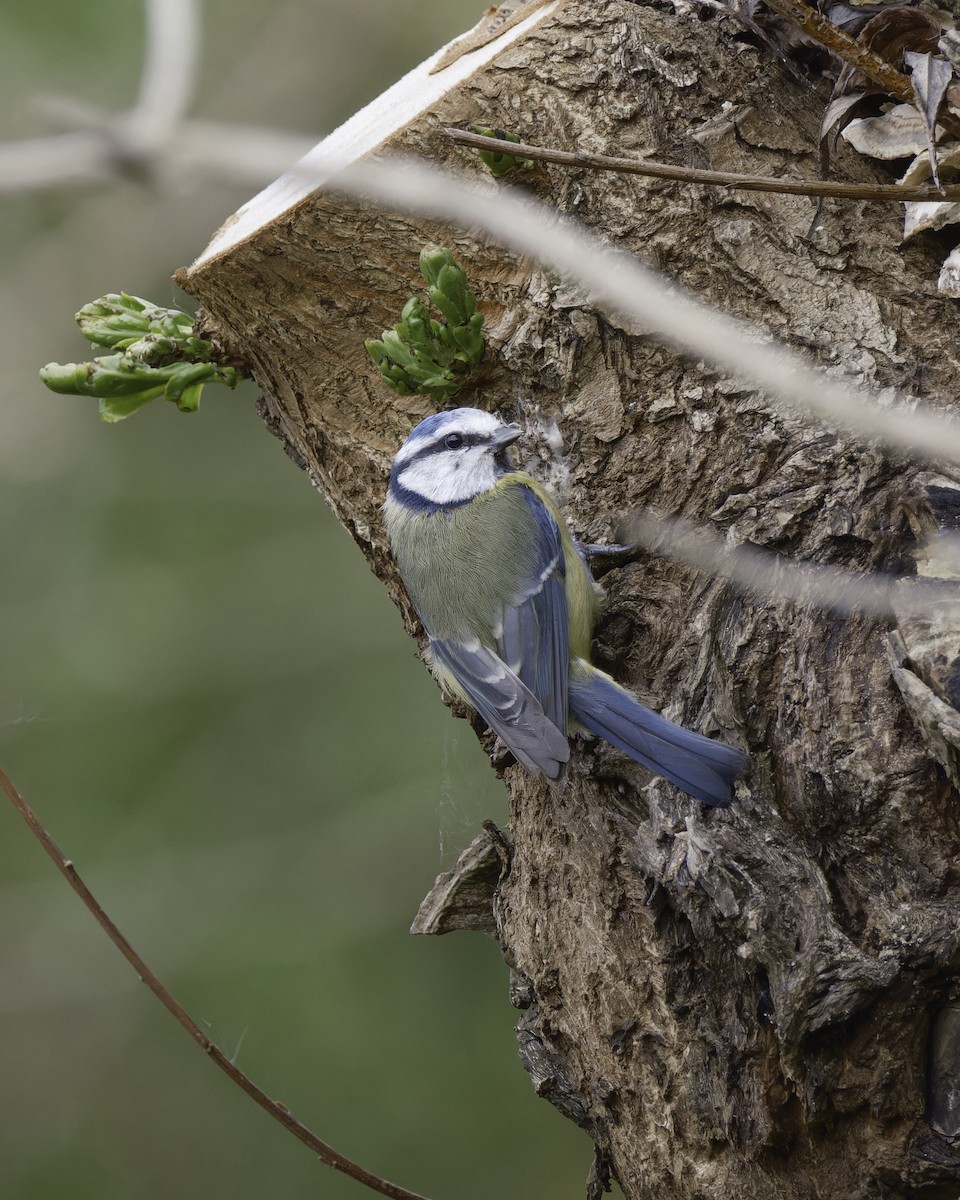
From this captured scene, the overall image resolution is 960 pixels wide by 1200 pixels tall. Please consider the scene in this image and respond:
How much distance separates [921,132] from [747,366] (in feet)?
4.33

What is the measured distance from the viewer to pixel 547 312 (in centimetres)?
182

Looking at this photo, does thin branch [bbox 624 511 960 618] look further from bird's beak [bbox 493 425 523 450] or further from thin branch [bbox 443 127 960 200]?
thin branch [bbox 443 127 960 200]

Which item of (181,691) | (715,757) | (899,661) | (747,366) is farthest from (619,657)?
(181,691)

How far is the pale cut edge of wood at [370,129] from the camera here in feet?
5.99

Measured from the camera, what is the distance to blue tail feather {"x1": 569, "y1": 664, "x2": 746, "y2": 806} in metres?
1.44

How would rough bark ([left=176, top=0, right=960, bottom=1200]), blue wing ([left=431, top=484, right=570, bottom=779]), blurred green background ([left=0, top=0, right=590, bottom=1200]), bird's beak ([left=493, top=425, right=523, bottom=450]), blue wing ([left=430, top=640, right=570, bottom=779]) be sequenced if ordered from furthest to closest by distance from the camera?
blurred green background ([left=0, top=0, right=590, bottom=1200]) → bird's beak ([left=493, top=425, right=523, bottom=450]) → blue wing ([left=431, top=484, right=570, bottom=779]) → blue wing ([left=430, top=640, right=570, bottom=779]) → rough bark ([left=176, top=0, right=960, bottom=1200])

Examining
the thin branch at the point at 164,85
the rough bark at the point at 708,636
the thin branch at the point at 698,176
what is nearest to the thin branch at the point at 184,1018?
the rough bark at the point at 708,636

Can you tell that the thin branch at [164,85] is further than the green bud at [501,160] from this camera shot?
No

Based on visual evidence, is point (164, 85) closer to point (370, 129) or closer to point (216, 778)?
point (370, 129)

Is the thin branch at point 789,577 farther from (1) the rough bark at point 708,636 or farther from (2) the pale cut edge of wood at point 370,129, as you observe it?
(2) the pale cut edge of wood at point 370,129

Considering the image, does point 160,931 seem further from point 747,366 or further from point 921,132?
point 747,366

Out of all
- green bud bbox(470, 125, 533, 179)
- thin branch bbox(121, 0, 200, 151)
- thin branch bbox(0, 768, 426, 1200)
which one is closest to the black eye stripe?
green bud bbox(470, 125, 533, 179)

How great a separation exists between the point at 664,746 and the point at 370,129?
117 centimetres

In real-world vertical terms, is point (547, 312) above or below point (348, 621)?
above
